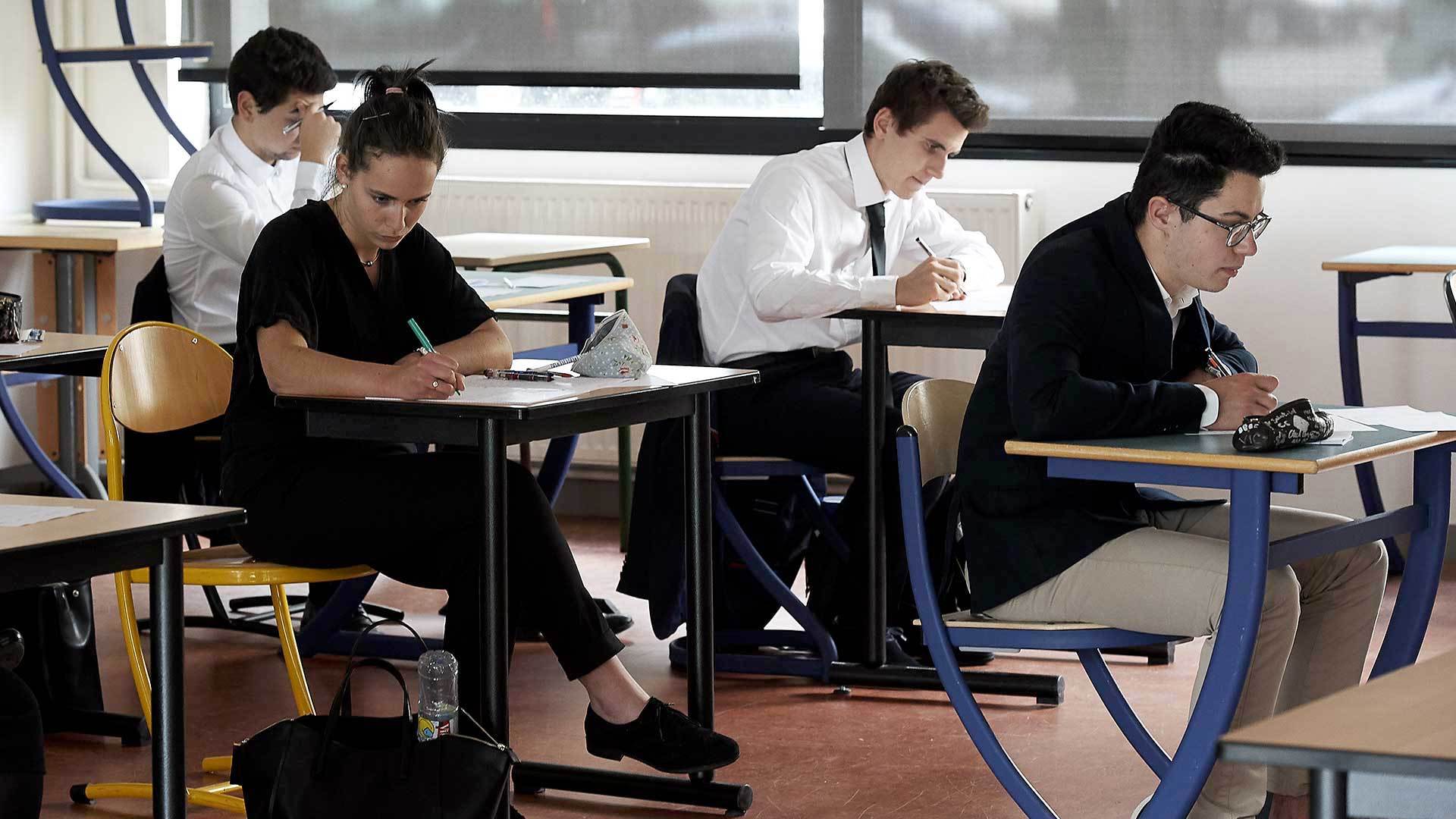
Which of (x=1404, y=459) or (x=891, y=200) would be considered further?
(x=1404, y=459)

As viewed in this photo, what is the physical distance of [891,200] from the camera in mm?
4141

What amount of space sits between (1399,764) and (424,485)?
1.85m

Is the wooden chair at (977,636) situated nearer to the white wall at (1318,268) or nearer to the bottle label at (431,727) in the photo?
the bottle label at (431,727)

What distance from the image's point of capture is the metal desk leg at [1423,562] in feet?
9.06

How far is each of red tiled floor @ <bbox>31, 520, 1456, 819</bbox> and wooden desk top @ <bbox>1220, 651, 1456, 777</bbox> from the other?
5.47 ft

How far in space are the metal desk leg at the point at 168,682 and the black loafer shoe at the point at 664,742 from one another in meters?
0.89

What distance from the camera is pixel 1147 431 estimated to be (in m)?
2.55

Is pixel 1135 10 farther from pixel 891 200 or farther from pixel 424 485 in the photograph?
pixel 424 485

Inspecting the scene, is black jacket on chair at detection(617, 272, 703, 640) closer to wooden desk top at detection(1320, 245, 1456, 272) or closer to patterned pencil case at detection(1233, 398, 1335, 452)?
patterned pencil case at detection(1233, 398, 1335, 452)

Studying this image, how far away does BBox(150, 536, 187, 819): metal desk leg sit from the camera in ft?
7.06

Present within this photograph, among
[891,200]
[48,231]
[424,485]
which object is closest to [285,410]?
[424,485]

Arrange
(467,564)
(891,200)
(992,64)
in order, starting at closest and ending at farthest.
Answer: (467,564) → (891,200) → (992,64)

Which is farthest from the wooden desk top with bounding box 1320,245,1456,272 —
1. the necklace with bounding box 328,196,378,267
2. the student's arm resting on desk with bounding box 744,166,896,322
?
the necklace with bounding box 328,196,378,267

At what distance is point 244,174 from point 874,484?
5.39 feet
